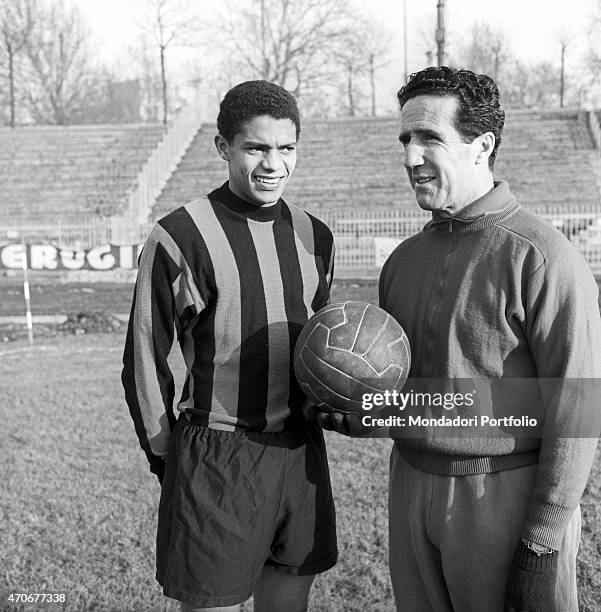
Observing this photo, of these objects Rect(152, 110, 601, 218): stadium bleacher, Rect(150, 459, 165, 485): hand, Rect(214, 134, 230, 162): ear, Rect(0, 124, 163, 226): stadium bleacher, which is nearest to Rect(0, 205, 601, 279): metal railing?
Rect(0, 124, 163, 226): stadium bleacher

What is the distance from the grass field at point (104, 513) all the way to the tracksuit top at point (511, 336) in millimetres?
1657

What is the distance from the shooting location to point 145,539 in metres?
4.44

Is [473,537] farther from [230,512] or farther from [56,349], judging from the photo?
[56,349]

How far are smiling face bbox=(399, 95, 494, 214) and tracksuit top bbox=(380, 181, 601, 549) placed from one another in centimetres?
6

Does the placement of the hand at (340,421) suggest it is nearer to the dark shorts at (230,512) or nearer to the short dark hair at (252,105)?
the dark shorts at (230,512)

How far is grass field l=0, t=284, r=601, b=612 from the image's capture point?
388 centimetres

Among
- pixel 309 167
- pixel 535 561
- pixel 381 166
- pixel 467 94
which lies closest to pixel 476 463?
pixel 535 561

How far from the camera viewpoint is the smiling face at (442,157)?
248 cm

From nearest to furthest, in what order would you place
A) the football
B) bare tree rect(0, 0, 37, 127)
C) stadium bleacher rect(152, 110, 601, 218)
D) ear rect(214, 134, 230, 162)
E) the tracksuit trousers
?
the tracksuit trousers
the football
ear rect(214, 134, 230, 162)
stadium bleacher rect(152, 110, 601, 218)
bare tree rect(0, 0, 37, 127)

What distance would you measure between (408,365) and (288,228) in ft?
2.50

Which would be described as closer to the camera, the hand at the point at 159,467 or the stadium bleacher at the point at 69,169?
the hand at the point at 159,467

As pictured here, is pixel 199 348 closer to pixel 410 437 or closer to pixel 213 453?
pixel 213 453

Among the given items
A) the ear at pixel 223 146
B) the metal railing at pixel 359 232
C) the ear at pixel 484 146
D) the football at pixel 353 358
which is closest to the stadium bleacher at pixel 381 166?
the metal railing at pixel 359 232

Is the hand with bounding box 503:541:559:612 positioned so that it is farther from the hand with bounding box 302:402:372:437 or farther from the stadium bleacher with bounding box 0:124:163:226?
the stadium bleacher with bounding box 0:124:163:226
